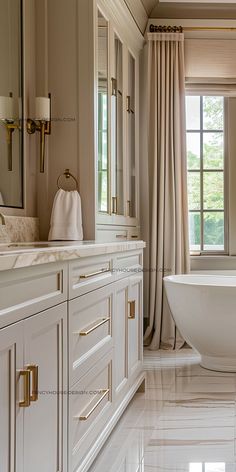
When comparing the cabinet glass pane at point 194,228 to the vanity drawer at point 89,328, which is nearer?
the vanity drawer at point 89,328

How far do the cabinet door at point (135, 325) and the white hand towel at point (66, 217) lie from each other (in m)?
0.41

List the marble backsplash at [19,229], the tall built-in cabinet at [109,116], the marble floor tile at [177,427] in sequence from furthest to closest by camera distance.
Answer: the tall built-in cabinet at [109,116] < the marble backsplash at [19,229] < the marble floor tile at [177,427]

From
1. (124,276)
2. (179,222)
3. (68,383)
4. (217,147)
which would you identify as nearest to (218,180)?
(217,147)

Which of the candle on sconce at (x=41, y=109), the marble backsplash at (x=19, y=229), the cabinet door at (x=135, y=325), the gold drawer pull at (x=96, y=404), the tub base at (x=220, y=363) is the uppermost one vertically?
the candle on sconce at (x=41, y=109)

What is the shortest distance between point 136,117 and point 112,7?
3.36 ft

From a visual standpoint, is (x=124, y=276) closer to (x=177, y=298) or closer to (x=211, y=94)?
(x=177, y=298)

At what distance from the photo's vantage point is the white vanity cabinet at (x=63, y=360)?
1.27 metres


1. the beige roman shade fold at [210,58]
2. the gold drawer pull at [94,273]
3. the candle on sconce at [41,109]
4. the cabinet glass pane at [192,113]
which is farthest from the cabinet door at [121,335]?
the beige roman shade fold at [210,58]

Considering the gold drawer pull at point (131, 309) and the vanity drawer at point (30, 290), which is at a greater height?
the vanity drawer at point (30, 290)

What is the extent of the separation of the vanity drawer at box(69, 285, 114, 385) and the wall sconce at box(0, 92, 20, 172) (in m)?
0.73

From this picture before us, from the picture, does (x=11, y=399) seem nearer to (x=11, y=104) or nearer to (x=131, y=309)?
(x=11, y=104)

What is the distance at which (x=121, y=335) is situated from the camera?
2625 mm

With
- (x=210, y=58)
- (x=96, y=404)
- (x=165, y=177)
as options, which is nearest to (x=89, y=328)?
(x=96, y=404)

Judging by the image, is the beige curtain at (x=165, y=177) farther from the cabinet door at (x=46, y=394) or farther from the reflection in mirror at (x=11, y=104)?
the cabinet door at (x=46, y=394)
